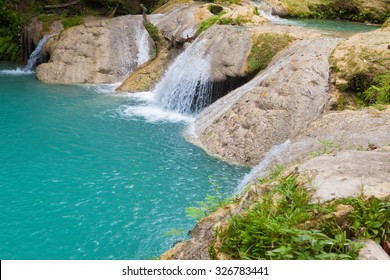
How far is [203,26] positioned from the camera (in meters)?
16.0

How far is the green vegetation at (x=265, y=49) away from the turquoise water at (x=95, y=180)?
307 centimetres

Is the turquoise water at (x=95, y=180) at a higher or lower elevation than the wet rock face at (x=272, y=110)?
lower

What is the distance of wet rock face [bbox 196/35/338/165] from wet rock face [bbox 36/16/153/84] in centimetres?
807

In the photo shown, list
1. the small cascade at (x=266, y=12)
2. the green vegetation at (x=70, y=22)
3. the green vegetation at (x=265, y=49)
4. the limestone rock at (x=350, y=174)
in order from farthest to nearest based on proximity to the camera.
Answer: the small cascade at (x=266, y=12)
the green vegetation at (x=70, y=22)
the green vegetation at (x=265, y=49)
the limestone rock at (x=350, y=174)

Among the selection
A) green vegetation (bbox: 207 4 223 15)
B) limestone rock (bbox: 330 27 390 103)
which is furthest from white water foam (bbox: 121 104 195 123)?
green vegetation (bbox: 207 4 223 15)

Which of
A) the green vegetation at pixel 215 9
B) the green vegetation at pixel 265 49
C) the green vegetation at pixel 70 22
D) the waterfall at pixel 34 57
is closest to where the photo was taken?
the green vegetation at pixel 265 49

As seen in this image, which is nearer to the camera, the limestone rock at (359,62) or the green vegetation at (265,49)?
the limestone rock at (359,62)

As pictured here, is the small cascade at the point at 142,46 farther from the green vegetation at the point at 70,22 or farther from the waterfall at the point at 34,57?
the waterfall at the point at 34,57

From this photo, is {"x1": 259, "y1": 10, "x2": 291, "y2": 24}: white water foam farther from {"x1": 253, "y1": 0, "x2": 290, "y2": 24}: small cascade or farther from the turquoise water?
the turquoise water

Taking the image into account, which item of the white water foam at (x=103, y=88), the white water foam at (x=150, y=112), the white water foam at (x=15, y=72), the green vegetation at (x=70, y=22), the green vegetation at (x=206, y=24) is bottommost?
the white water foam at (x=15, y=72)

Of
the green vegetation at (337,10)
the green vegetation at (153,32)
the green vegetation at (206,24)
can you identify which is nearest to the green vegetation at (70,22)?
the green vegetation at (153,32)

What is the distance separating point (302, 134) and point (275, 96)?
8.62ft

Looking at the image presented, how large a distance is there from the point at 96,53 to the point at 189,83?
237 inches

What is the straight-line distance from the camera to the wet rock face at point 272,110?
9.48m
